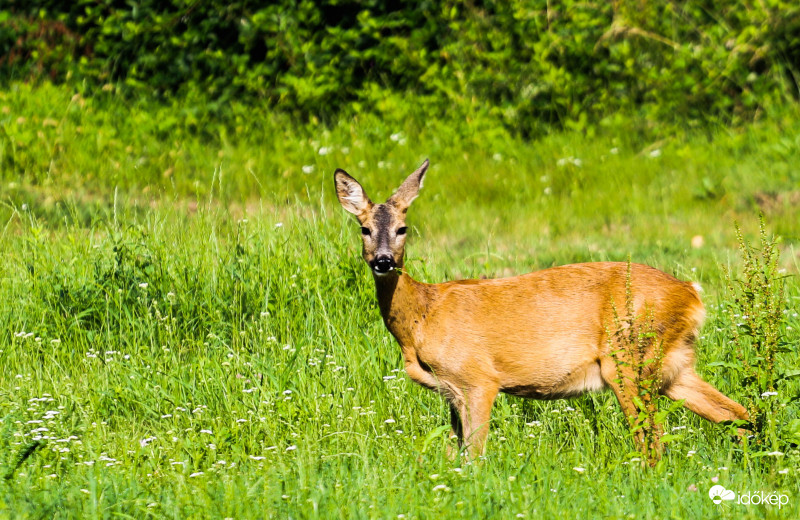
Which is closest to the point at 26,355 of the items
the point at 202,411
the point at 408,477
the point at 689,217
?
the point at 202,411

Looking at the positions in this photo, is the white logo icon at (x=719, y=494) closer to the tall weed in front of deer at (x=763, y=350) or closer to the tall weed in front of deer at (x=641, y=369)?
the tall weed in front of deer at (x=641, y=369)

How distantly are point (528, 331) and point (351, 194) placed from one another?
1104 millimetres

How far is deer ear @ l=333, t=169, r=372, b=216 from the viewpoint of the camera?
5309 millimetres

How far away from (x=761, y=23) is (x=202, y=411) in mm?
8206

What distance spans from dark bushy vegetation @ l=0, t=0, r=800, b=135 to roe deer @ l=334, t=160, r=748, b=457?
614 cm

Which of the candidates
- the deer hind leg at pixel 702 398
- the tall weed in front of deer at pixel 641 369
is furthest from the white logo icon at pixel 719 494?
the deer hind leg at pixel 702 398

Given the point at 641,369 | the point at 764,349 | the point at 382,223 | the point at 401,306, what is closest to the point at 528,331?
the point at 401,306

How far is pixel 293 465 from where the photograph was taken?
418 centimetres

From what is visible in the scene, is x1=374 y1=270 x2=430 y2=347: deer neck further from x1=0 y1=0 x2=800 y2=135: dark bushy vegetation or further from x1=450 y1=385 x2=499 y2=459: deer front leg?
x1=0 y1=0 x2=800 y2=135: dark bushy vegetation

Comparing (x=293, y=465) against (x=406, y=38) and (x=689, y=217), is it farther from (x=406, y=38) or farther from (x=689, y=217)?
(x=406, y=38)

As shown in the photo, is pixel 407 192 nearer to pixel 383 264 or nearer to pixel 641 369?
pixel 383 264

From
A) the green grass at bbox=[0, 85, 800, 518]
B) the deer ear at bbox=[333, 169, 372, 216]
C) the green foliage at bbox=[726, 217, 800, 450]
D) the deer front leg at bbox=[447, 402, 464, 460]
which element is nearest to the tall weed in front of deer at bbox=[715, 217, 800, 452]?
the green foliage at bbox=[726, 217, 800, 450]

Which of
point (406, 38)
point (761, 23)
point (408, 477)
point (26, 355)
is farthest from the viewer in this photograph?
point (406, 38)

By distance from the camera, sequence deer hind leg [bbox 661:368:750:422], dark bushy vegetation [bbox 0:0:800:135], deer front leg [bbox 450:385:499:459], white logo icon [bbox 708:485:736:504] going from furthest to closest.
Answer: dark bushy vegetation [bbox 0:0:800:135], deer hind leg [bbox 661:368:750:422], deer front leg [bbox 450:385:499:459], white logo icon [bbox 708:485:736:504]
